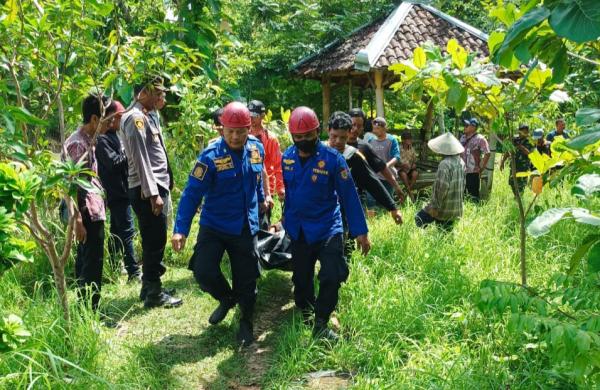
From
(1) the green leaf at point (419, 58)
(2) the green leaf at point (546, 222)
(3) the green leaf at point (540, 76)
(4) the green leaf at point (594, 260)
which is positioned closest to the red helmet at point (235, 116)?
(1) the green leaf at point (419, 58)

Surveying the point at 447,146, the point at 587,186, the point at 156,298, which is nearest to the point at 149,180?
the point at 156,298

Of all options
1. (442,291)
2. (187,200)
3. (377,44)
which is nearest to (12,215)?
(187,200)

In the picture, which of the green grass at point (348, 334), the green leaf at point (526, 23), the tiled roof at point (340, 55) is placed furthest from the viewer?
the tiled roof at point (340, 55)

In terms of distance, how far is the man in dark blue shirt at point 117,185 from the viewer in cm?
423

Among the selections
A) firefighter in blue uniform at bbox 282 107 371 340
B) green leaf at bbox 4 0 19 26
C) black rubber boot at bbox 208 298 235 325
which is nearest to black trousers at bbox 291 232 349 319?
firefighter in blue uniform at bbox 282 107 371 340

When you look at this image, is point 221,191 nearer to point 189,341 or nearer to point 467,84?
point 189,341

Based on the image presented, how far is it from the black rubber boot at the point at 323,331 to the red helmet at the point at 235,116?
1484 millimetres

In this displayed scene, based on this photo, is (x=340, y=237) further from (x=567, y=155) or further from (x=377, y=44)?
(x=377, y=44)

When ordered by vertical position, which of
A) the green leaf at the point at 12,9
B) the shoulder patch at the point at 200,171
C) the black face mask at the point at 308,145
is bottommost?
the shoulder patch at the point at 200,171

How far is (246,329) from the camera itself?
3758 millimetres

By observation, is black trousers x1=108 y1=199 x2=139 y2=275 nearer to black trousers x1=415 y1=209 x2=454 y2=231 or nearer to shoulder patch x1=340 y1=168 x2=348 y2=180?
shoulder patch x1=340 y1=168 x2=348 y2=180

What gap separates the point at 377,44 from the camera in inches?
357

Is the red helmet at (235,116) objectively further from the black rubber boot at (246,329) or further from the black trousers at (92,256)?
the black rubber boot at (246,329)

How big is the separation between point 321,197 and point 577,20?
107 inches
